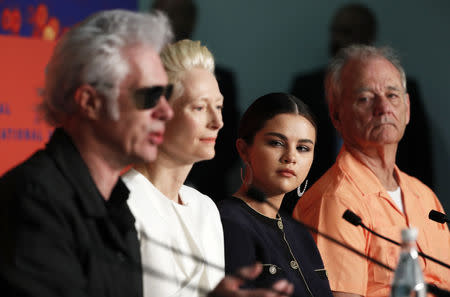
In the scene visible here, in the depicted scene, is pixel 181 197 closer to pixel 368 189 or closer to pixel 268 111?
pixel 268 111

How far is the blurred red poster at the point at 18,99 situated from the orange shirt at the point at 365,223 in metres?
1.35

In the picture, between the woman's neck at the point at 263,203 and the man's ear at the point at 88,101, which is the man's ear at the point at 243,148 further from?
the man's ear at the point at 88,101

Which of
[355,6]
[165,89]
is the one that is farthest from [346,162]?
[355,6]

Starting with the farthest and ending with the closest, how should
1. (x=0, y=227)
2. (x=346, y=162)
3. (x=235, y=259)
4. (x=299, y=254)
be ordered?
(x=346, y=162) → (x=299, y=254) → (x=235, y=259) → (x=0, y=227)

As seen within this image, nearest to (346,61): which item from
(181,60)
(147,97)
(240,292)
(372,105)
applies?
(372,105)

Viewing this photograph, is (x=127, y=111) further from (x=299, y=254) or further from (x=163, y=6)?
(x=163, y=6)

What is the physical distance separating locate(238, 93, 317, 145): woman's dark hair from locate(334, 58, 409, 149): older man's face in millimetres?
468

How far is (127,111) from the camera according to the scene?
1741mm

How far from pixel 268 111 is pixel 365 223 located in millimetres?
542

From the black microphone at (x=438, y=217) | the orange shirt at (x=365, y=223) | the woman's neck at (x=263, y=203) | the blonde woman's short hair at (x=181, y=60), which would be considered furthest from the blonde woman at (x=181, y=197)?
the black microphone at (x=438, y=217)

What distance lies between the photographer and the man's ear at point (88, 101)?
1726mm

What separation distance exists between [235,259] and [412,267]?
670 mm

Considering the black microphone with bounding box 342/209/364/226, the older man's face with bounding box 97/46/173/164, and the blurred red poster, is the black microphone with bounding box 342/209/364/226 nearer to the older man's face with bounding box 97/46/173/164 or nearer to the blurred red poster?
the older man's face with bounding box 97/46/173/164

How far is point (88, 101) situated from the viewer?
5.69 ft
